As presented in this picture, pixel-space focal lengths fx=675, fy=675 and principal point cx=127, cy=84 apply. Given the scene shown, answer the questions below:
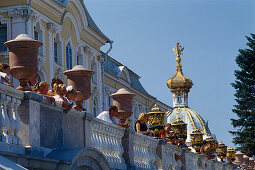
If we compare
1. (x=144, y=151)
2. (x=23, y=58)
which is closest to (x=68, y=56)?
(x=144, y=151)

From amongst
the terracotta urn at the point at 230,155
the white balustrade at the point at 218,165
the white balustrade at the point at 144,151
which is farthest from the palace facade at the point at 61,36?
the white balustrade at the point at 144,151

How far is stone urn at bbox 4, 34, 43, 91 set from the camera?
9305 millimetres

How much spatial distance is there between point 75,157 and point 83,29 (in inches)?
942

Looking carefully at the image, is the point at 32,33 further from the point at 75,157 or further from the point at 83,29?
the point at 75,157

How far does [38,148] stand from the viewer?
30.1 feet

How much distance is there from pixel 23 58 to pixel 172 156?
8.44 metres

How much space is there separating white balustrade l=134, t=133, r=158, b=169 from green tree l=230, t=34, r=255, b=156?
29.5 metres

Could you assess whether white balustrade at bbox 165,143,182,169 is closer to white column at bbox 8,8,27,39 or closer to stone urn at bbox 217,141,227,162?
stone urn at bbox 217,141,227,162

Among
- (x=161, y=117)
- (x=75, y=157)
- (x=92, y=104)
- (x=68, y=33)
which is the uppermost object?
(x=68, y=33)

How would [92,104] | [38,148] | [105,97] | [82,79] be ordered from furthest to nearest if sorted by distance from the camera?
[105,97] → [92,104] → [82,79] → [38,148]

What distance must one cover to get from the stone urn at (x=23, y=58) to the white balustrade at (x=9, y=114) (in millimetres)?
436

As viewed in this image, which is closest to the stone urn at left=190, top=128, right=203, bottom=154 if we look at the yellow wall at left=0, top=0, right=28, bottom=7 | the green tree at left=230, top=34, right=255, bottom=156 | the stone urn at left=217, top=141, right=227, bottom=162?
the stone urn at left=217, top=141, right=227, bottom=162

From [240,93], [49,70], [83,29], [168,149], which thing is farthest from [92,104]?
[168,149]

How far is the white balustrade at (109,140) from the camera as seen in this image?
1173 centimetres
